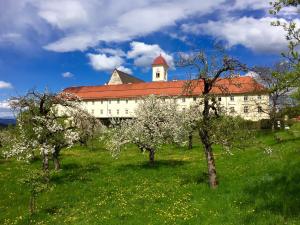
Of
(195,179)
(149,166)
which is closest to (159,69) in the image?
(149,166)

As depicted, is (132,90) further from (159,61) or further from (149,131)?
(149,131)

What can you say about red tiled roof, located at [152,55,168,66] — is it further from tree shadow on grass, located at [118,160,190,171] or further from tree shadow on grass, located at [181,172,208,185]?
tree shadow on grass, located at [181,172,208,185]

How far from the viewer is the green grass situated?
16.9 meters

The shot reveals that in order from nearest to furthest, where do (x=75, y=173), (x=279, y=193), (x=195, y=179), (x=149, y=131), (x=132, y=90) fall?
(x=279, y=193)
(x=195, y=179)
(x=75, y=173)
(x=149, y=131)
(x=132, y=90)

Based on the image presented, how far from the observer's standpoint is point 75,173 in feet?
105

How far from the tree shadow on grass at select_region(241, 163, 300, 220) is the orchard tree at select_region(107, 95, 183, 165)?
1512 cm

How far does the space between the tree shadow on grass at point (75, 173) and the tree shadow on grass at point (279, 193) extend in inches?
546

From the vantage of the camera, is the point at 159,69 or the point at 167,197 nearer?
the point at 167,197

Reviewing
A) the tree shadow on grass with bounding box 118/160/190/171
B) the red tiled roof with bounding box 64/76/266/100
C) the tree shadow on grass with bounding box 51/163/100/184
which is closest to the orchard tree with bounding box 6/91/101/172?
the tree shadow on grass with bounding box 51/163/100/184

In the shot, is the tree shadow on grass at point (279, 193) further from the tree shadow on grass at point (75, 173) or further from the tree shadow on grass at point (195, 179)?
the tree shadow on grass at point (75, 173)

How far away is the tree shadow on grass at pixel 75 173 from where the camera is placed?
29.1 m

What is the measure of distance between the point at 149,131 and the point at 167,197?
1519 cm

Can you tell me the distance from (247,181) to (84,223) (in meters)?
9.83

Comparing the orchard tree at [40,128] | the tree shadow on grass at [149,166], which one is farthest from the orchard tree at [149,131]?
the orchard tree at [40,128]
